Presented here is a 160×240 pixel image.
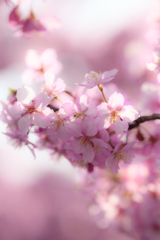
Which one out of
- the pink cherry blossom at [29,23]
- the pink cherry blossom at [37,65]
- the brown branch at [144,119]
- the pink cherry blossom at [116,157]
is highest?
the pink cherry blossom at [29,23]

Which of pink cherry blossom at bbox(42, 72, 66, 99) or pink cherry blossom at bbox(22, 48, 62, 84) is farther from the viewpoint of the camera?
pink cherry blossom at bbox(22, 48, 62, 84)

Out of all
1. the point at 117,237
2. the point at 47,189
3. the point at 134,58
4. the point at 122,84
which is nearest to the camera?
the point at 134,58

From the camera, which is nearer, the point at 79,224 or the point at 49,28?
the point at 49,28

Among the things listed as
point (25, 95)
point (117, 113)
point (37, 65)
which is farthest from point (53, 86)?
point (37, 65)

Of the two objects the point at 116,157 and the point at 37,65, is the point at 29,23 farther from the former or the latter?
the point at 116,157

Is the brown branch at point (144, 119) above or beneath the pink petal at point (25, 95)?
above

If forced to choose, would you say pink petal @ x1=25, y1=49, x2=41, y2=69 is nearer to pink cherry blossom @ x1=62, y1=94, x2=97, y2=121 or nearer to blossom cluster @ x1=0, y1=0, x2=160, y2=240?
blossom cluster @ x1=0, y1=0, x2=160, y2=240

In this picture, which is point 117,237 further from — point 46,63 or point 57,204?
point 46,63

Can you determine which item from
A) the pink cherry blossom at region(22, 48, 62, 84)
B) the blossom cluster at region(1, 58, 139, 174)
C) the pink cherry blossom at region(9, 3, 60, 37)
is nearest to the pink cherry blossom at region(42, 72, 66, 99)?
the blossom cluster at region(1, 58, 139, 174)

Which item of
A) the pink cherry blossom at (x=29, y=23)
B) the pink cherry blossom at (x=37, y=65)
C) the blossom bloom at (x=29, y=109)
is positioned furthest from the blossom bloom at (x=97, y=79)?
the pink cherry blossom at (x=29, y=23)

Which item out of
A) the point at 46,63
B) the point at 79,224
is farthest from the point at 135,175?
the point at 79,224

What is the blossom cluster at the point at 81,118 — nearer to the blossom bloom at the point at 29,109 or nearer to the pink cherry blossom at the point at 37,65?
the blossom bloom at the point at 29,109
